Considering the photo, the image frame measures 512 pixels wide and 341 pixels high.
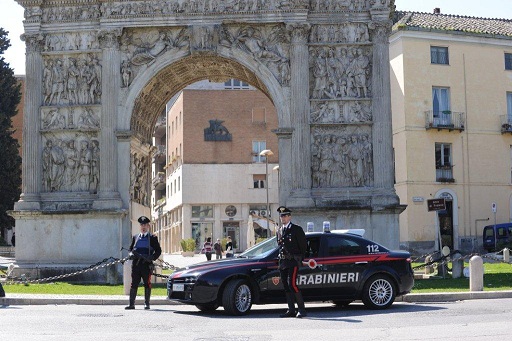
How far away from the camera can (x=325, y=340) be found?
1241 cm

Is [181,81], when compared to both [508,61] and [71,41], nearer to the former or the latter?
[71,41]

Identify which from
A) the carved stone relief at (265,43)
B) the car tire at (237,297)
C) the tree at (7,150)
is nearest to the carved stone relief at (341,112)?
the carved stone relief at (265,43)

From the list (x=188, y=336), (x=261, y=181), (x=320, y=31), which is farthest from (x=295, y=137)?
(x=261, y=181)

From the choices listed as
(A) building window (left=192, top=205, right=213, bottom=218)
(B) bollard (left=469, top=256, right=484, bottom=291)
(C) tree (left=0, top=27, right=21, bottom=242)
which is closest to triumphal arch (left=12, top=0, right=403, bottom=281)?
(B) bollard (left=469, top=256, right=484, bottom=291)

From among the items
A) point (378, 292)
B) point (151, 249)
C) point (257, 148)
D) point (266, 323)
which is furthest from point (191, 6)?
point (257, 148)

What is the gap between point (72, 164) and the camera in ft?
96.7

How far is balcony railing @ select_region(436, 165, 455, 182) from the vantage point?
5156 cm

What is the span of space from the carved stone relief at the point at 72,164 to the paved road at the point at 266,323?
10.5 metres

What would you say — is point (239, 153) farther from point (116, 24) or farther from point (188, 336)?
point (188, 336)

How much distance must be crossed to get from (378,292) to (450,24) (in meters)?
38.9

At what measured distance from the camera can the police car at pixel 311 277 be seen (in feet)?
55.5

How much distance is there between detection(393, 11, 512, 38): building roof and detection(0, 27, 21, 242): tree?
2399 cm

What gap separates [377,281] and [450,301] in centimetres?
334

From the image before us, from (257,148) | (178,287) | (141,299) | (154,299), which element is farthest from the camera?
(257,148)
